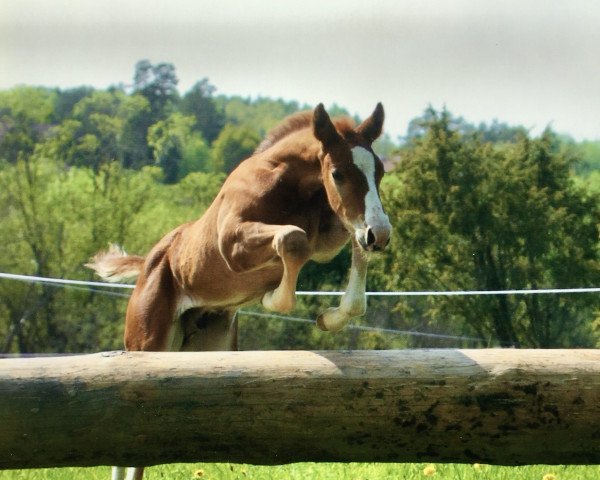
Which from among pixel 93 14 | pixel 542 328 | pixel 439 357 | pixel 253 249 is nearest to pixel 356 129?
pixel 253 249

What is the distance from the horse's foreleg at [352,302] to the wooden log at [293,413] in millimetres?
1550

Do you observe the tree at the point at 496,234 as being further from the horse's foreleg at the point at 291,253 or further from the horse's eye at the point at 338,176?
the horse's foreleg at the point at 291,253

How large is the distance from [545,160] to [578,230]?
2777 mm

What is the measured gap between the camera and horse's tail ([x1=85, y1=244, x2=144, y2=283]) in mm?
7754

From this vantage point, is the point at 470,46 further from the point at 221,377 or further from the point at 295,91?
the point at 221,377

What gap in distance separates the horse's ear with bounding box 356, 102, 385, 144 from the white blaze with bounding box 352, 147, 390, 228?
0.26 m

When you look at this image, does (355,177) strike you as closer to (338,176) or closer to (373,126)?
(338,176)

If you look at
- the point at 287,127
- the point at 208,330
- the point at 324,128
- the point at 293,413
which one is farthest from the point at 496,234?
the point at 293,413

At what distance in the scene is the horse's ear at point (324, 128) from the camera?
586cm

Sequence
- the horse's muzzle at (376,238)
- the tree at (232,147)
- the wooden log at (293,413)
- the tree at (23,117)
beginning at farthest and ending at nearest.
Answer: the tree at (232,147) < the tree at (23,117) < the horse's muzzle at (376,238) < the wooden log at (293,413)

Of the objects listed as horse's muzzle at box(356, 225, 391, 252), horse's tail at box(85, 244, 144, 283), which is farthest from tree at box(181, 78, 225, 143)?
horse's muzzle at box(356, 225, 391, 252)

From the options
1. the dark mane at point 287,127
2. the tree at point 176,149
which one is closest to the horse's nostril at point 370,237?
the dark mane at point 287,127

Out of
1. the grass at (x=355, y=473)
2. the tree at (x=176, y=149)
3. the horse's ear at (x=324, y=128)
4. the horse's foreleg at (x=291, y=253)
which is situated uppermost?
the tree at (x=176, y=149)

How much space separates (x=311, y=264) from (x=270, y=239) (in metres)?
26.0
